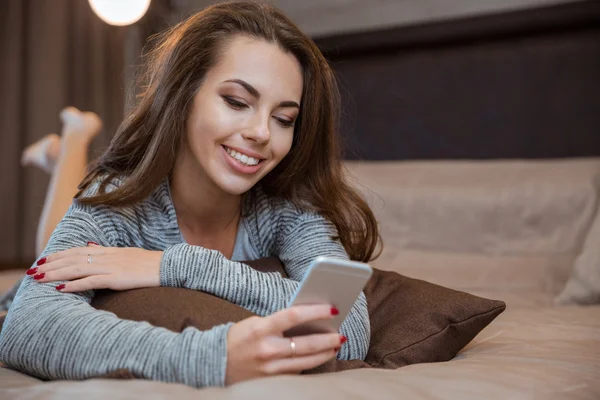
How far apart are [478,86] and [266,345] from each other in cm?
209

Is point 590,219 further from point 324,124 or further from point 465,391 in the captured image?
point 465,391

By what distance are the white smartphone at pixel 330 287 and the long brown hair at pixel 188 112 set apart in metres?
0.52

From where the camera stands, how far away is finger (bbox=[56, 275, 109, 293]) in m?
1.07

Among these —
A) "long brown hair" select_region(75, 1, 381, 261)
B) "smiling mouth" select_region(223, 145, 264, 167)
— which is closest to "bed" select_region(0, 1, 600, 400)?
"long brown hair" select_region(75, 1, 381, 261)

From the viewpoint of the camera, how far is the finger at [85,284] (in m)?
1.07

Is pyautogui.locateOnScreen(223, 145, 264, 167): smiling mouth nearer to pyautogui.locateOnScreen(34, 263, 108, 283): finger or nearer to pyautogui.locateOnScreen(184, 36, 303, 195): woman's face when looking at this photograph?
pyautogui.locateOnScreen(184, 36, 303, 195): woman's face

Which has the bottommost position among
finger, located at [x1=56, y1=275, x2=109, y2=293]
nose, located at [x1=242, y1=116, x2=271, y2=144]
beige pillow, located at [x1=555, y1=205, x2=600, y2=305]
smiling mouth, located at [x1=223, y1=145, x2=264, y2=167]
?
beige pillow, located at [x1=555, y1=205, x2=600, y2=305]

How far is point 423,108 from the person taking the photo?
9.29ft

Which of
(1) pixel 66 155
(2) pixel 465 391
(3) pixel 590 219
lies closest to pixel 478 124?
(3) pixel 590 219

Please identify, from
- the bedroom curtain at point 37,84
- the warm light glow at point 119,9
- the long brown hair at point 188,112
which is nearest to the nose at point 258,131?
the long brown hair at point 188,112

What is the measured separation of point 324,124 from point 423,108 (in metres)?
1.43

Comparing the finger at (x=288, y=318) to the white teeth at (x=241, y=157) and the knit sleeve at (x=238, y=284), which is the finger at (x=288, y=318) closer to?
the knit sleeve at (x=238, y=284)

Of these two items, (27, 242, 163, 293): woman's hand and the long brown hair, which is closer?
(27, 242, 163, 293): woman's hand

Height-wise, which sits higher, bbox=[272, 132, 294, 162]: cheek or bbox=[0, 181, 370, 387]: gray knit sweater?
bbox=[272, 132, 294, 162]: cheek
